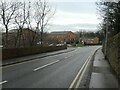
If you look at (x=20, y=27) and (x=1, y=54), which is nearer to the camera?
(x=1, y=54)

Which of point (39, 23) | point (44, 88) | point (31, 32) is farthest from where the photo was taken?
point (39, 23)

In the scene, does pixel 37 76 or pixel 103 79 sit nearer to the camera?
pixel 103 79

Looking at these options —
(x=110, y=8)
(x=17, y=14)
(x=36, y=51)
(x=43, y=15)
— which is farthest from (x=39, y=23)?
(x=110, y=8)

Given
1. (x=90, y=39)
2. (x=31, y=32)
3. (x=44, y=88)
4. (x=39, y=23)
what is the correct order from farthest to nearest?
1. (x=90, y=39)
2. (x=39, y=23)
3. (x=31, y=32)
4. (x=44, y=88)

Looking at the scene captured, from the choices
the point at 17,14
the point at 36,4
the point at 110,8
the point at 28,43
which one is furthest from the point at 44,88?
the point at 36,4

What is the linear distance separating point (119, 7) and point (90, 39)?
14966 cm

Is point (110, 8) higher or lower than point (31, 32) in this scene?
higher

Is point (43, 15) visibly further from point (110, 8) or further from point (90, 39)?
point (90, 39)

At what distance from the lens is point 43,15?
50.2 metres

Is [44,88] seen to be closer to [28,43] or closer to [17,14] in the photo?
[17,14]

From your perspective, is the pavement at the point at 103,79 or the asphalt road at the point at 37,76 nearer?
the pavement at the point at 103,79

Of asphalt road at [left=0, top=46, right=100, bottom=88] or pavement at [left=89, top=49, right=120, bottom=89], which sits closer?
pavement at [left=89, top=49, right=120, bottom=89]

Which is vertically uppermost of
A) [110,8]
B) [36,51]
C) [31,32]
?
[110,8]

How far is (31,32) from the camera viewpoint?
44812mm
